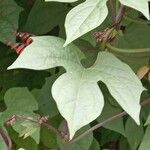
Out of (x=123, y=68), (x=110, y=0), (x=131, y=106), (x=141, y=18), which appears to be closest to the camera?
(x=131, y=106)

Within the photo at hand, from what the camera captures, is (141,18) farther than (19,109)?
Yes

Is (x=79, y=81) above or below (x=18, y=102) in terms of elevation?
above

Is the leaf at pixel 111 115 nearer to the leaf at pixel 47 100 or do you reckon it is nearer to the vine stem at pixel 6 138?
the leaf at pixel 47 100

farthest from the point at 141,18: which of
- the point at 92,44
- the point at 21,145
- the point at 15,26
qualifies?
the point at 21,145

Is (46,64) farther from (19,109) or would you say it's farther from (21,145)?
(21,145)

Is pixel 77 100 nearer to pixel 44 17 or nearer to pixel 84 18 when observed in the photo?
pixel 84 18

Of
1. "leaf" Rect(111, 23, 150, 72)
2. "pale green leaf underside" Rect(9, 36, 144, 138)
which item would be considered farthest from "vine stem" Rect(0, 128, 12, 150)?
"leaf" Rect(111, 23, 150, 72)

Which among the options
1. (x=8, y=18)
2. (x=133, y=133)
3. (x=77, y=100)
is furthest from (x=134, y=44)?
(x=77, y=100)
